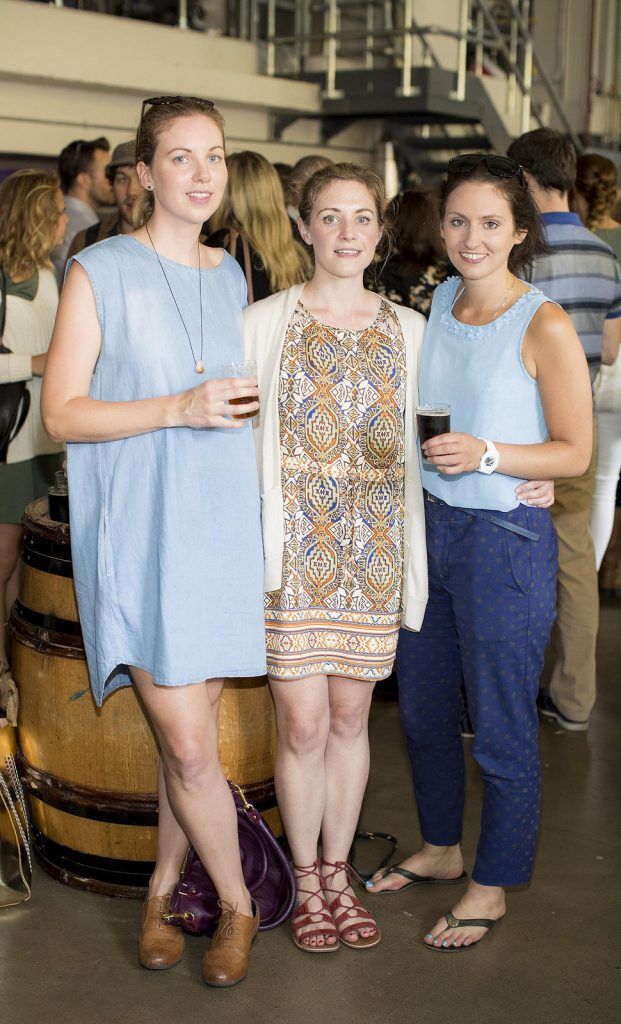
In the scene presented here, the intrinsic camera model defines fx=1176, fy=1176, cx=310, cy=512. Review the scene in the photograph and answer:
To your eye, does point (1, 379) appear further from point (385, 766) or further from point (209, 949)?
point (209, 949)

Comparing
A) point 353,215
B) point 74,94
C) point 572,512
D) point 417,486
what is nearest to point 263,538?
point 417,486

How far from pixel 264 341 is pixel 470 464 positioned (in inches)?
20.4

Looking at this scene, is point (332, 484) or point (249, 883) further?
point (249, 883)

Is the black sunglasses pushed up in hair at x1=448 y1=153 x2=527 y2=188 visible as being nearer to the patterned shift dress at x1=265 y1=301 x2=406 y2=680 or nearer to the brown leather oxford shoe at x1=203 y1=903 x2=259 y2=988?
the patterned shift dress at x1=265 y1=301 x2=406 y2=680

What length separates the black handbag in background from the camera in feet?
12.5

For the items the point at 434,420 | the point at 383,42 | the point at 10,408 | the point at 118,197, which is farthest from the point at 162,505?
the point at 383,42

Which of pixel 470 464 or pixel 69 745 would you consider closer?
pixel 470 464

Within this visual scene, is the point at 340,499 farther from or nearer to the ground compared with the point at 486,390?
nearer to the ground

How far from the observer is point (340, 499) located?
2.49 m

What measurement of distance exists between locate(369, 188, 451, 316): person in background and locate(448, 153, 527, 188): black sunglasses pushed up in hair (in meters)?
1.42

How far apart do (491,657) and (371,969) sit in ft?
2.46

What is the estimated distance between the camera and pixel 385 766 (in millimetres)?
3676

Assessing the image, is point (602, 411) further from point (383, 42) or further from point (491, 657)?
point (383, 42)

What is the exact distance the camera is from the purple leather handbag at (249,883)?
262 cm
